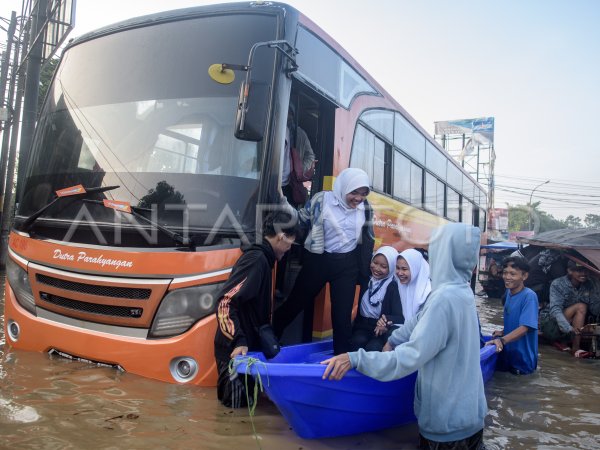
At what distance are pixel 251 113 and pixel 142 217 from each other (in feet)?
3.39

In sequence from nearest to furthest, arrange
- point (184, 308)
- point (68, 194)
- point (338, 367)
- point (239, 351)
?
1. point (338, 367)
2. point (239, 351)
3. point (184, 308)
4. point (68, 194)

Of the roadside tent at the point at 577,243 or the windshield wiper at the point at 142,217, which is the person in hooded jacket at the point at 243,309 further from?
the roadside tent at the point at 577,243

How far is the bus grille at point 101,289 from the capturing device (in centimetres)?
325

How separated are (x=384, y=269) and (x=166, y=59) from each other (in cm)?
251

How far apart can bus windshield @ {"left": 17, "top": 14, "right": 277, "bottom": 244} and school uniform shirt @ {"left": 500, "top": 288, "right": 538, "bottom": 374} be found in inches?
115

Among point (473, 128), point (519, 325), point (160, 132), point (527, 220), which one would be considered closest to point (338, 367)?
point (160, 132)

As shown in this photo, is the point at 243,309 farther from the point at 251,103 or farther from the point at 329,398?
the point at 251,103

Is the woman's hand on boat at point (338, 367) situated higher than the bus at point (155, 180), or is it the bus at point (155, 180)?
the bus at point (155, 180)

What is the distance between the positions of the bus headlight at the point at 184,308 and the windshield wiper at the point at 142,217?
0.30m

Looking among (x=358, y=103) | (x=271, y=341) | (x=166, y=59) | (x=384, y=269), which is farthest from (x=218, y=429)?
(x=358, y=103)

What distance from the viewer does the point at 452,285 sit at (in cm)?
253

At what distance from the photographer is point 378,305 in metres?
4.25

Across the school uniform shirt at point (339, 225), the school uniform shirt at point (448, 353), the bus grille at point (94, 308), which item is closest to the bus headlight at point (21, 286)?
the bus grille at point (94, 308)

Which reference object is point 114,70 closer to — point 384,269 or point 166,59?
point 166,59
